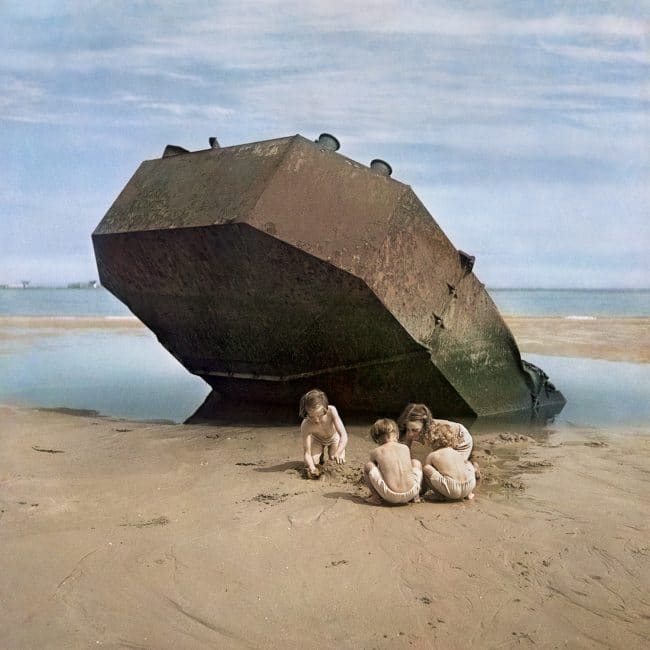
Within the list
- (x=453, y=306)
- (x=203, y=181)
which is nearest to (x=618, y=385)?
(x=453, y=306)

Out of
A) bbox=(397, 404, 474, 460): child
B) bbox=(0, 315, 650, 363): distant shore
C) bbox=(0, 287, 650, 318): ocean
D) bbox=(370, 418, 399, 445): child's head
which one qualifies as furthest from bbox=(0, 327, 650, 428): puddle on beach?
bbox=(0, 287, 650, 318): ocean

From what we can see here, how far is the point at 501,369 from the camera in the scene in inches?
246

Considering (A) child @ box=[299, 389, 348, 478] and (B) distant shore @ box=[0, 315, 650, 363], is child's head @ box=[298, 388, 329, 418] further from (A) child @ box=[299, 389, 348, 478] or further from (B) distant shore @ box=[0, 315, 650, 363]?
(B) distant shore @ box=[0, 315, 650, 363]

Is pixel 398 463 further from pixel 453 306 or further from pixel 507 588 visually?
pixel 453 306

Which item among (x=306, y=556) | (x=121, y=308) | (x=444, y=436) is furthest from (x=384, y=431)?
(x=121, y=308)

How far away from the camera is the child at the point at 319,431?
420 cm

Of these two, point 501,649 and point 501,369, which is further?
point 501,369

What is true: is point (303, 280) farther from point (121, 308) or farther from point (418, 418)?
point (121, 308)

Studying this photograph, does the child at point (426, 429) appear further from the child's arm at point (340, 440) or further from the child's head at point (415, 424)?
the child's arm at point (340, 440)

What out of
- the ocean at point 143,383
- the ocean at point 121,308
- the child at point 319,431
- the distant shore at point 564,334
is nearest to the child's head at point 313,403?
the child at point 319,431

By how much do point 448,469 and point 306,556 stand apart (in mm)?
1029

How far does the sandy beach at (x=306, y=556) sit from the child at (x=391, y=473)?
0.28 ft

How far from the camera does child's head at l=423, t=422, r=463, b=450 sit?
12.3 ft

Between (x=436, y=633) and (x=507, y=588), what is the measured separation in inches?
16.8
